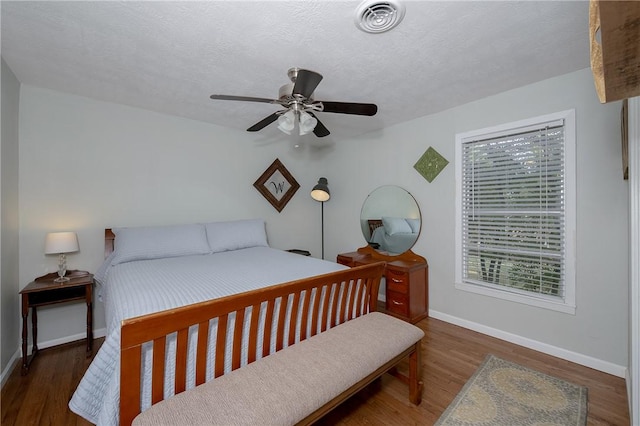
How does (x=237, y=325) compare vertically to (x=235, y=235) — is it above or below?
below

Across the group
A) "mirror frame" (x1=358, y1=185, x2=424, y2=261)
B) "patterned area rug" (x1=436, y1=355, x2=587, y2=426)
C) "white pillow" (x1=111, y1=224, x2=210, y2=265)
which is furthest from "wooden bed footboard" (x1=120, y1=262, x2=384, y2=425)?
"white pillow" (x1=111, y1=224, x2=210, y2=265)

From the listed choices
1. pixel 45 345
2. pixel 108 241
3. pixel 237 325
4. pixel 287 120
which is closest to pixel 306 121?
pixel 287 120

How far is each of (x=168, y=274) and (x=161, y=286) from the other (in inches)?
13.7

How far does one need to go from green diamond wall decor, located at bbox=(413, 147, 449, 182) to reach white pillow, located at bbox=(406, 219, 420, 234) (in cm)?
52

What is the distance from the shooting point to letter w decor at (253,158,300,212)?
394 cm

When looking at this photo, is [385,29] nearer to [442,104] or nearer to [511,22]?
[511,22]

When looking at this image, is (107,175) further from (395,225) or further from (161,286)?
(395,225)

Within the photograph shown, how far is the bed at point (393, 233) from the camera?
132 inches

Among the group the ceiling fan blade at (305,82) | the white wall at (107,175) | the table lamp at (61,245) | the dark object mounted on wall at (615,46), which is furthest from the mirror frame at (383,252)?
the table lamp at (61,245)

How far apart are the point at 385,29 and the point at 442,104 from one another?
1.50m

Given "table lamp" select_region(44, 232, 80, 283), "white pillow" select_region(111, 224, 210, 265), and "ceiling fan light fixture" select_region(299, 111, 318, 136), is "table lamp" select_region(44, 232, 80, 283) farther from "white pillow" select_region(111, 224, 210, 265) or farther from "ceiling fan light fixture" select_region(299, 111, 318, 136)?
"ceiling fan light fixture" select_region(299, 111, 318, 136)

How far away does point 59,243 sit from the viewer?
231cm

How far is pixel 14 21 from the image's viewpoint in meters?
1.61

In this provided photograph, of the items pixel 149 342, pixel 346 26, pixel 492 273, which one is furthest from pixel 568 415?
pixel 346 26
